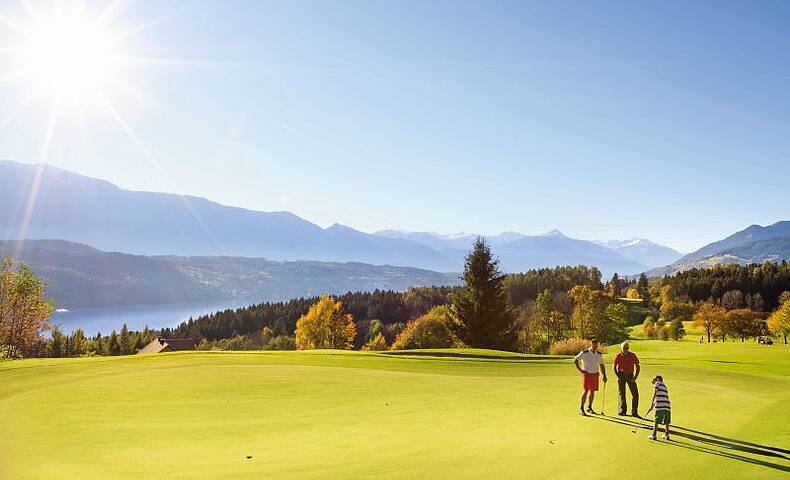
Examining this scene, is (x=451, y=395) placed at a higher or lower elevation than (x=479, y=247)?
A: lower

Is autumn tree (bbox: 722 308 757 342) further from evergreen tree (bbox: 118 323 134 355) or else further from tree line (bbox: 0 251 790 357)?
evergreen tree (bbox: 118 323 134 355)

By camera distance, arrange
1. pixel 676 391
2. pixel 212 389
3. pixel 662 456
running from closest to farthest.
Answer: pixel 662 456 → pixel 212 389 → pixel 676 391

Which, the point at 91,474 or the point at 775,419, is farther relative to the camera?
the point at 775,419

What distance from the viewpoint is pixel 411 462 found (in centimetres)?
1052

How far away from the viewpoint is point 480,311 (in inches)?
2194

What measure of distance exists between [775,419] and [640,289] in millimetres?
194838

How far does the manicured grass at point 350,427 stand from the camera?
10234 millimetres

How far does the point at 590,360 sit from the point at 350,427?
27.5 ft

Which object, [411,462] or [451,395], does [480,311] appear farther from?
[411,462]

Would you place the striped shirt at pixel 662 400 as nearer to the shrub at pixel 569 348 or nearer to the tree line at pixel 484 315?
the tree line at pixel 484 315

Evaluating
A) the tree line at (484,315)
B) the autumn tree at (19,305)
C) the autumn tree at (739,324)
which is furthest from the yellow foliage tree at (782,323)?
the autumn tree at (19,305)

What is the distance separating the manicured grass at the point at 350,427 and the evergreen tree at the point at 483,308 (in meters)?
31.0

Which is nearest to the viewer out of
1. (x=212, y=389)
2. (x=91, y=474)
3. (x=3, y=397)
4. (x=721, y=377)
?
(x=91, y=474)

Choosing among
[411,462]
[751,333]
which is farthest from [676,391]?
[751,333]
